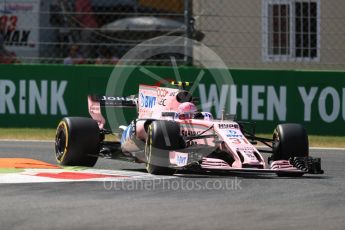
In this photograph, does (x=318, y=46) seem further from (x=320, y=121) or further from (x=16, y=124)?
(x=16, y=124)

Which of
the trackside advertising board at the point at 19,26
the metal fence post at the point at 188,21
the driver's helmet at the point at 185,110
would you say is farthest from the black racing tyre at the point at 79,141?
the trackside advertising board at the point at 19,26

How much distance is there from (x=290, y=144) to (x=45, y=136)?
6.62 meters

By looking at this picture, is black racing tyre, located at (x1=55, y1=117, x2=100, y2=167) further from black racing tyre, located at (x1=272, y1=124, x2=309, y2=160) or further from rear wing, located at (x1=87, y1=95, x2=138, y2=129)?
black racing tyre, located at (x1=272, y1=124, x2=309, y2=160)

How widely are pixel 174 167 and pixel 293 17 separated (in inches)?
295

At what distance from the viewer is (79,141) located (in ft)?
39.7

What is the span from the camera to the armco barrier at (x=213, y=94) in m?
17.3

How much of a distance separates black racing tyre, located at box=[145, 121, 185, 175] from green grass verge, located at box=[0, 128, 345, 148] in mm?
5495

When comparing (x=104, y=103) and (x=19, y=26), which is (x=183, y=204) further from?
(x=19, y=26)

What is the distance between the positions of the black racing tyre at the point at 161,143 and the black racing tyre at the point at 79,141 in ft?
3.62

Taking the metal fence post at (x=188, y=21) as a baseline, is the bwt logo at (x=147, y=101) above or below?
below

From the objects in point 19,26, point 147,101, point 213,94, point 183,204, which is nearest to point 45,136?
point 213,94

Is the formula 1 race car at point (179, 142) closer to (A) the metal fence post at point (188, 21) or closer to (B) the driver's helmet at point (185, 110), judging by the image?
(B) the driver's helmet at point (185, 110)

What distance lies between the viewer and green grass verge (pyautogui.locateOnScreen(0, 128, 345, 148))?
648 inches

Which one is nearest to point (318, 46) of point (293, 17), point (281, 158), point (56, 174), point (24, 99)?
point (293, 17)
